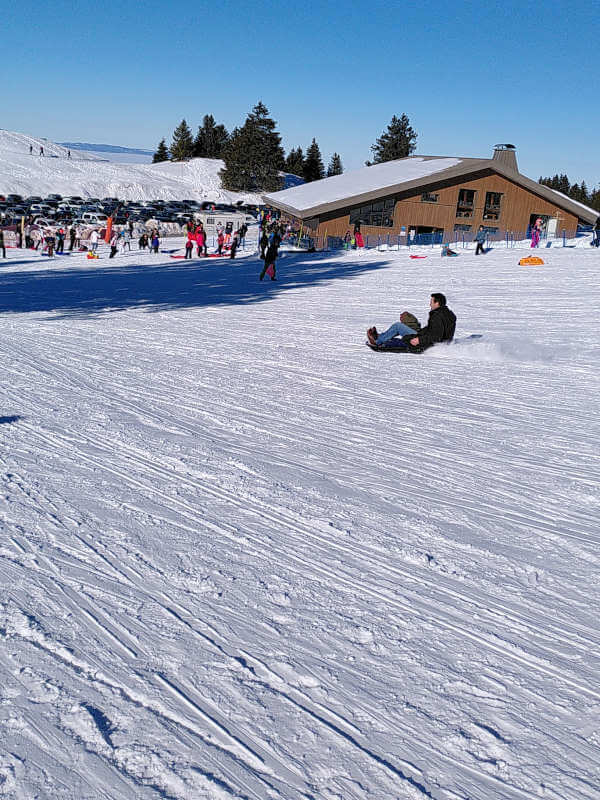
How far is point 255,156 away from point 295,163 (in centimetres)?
2079

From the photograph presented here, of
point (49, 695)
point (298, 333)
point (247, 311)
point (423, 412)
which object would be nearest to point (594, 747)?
point (49, 695)

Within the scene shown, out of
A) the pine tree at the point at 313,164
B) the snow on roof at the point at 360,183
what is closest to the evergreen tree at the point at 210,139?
the pine tree at the point at 313,164

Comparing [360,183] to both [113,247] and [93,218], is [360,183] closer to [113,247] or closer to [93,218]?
[113,247]

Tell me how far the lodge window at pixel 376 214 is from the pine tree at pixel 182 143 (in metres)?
77.1

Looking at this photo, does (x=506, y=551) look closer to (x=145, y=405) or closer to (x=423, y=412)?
(x=423, y=412)

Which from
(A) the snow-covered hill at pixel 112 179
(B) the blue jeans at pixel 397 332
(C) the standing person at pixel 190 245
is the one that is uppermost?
(A) the snow-covered hill at pixel 112 179

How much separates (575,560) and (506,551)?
39 cm

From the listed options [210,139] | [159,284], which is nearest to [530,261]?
[159,284]

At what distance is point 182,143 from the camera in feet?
356

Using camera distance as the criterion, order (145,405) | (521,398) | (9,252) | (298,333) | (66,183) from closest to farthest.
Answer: (145,405)
(521,398)
(298,333)
(9,252)
(66,183)

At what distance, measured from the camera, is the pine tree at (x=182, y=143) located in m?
108

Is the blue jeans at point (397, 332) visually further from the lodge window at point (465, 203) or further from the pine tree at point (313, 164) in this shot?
the pine tree at point (313, 164)

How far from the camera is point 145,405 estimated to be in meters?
6.95

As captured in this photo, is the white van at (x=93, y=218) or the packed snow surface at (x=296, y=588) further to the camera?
the white van at (x=93, y=218)
